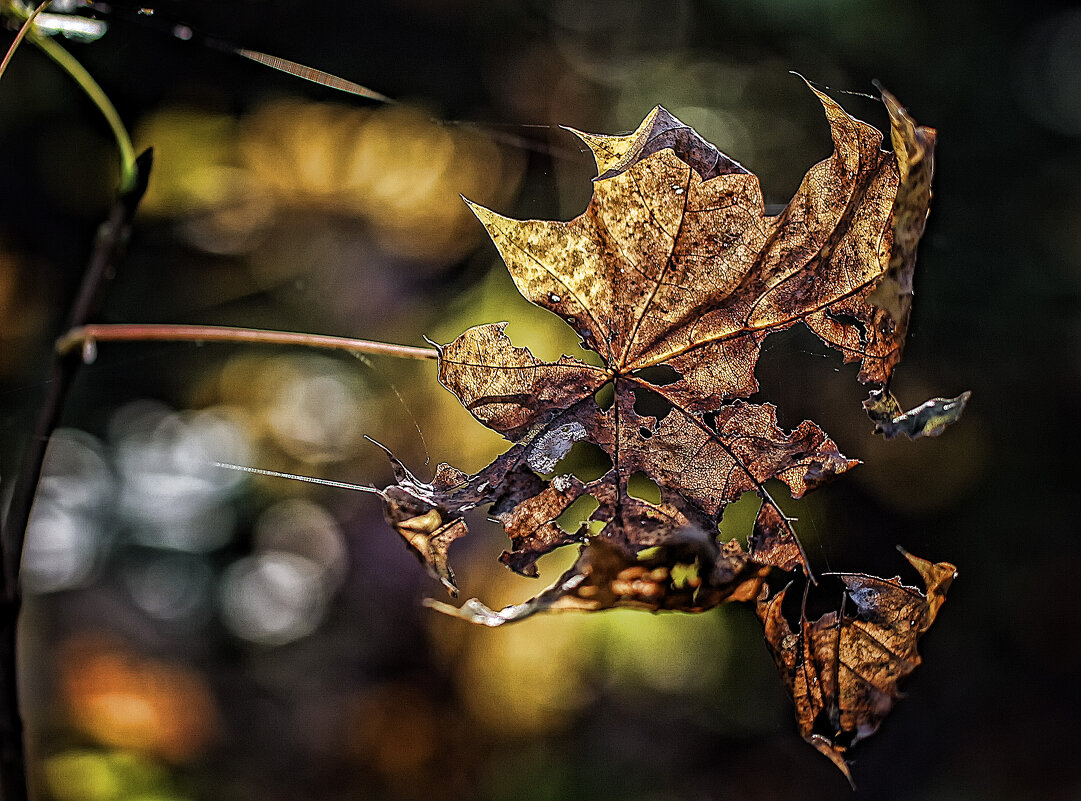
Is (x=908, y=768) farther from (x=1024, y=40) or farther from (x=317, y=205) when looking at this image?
(x=317, y=205)

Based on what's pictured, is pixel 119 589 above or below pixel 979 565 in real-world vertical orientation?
below

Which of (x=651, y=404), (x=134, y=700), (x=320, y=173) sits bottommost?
(x=134, y=700)

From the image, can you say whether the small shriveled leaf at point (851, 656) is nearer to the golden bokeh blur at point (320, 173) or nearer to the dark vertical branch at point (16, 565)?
the dark vertical branch at point (16, 565)

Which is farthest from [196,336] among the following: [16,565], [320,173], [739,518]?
[320,173]

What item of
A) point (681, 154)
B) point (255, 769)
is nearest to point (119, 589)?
point (255, 769)

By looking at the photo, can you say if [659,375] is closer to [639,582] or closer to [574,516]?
[639,582]

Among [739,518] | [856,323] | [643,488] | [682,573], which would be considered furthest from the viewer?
[643,488]

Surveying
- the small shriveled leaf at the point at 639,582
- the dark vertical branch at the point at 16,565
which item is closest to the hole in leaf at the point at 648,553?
the small shriveled leaf at the point at 639,582

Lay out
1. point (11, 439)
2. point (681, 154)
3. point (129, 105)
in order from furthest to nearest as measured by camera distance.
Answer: point (129, 105) < point (11, 439) < point (681, 154)
